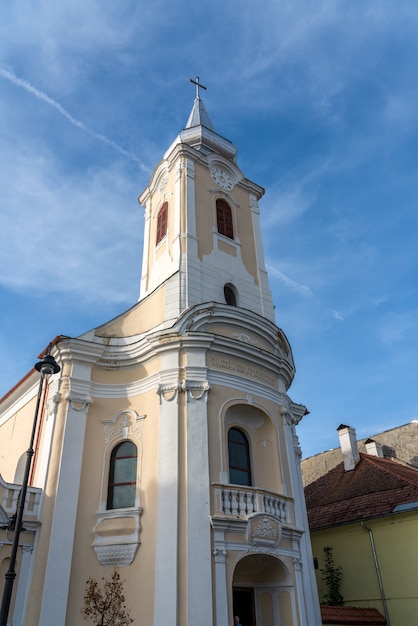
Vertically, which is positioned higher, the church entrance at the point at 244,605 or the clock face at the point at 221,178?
the clock face at the point at 221,178

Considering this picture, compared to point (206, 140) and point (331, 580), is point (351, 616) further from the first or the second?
point (206, 140)

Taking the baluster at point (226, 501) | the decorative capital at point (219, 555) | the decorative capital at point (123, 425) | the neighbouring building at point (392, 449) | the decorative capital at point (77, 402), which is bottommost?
the decorative capital at point (219, 555)

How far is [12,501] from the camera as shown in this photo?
13.1m

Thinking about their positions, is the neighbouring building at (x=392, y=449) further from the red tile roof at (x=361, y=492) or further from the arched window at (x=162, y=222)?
the arched window at (x=162, y=222)

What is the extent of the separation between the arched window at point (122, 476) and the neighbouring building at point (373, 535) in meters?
8.94

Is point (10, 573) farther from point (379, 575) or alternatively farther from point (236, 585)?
point (379, 575)

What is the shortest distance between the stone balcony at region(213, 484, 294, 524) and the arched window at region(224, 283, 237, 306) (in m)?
6.65

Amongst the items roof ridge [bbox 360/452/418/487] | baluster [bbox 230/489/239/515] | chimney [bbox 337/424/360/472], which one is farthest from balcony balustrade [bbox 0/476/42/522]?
chimney [bbox 337/424/360/472]

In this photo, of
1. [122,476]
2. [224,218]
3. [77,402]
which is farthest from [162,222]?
[122,476]

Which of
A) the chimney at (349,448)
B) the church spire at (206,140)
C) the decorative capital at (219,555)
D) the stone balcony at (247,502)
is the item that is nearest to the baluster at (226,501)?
the stone balcony at (247,502)

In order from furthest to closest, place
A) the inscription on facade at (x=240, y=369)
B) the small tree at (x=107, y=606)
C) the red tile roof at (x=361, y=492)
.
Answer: the red tile roof at (x=361, y=492) → the inscription on facade at (x=240, y=369) → the small tree at (x=107, y=606)

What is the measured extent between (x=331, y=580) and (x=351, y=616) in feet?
9.54

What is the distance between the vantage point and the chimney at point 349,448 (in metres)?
22.8

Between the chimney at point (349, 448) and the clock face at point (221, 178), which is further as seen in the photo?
the chimney at point (349, 448)
